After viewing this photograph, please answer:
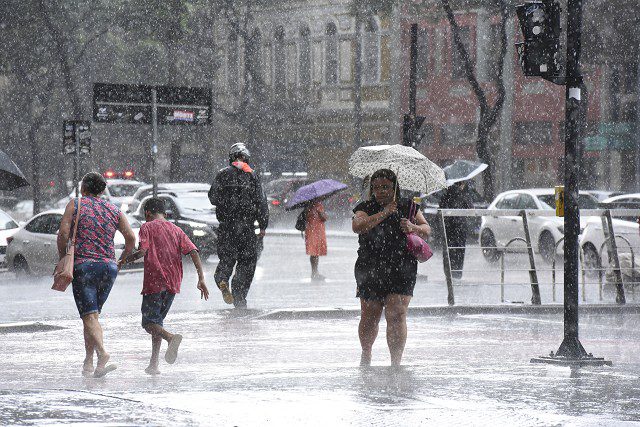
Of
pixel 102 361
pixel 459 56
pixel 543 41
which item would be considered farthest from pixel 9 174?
pixel 459 56

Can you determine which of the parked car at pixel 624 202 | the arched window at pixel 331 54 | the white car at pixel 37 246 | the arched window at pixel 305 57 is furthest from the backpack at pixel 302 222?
the arched window at pixel 305 57

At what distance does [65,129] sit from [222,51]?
37.5 metres

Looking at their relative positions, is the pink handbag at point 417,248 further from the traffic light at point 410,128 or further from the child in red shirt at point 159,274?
the traffic light at point 410,128

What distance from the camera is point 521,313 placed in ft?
59.4

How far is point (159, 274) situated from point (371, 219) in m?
1.90

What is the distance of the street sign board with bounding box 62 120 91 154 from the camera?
96.2 feet

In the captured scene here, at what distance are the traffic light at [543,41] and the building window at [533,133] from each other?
4255cm

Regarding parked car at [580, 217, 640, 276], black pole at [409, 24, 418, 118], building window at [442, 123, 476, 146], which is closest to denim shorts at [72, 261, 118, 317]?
parked car at [580, 217, 640, 276]

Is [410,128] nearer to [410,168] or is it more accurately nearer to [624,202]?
[624,202]

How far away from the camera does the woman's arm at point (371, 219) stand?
447 inches

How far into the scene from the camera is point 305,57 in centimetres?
6350

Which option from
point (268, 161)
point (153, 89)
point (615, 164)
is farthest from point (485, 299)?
point (268, 161)

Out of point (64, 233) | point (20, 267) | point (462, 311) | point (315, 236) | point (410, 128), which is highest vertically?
point (410, 128)

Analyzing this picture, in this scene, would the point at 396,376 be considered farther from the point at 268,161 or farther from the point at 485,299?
the point at 268,161
